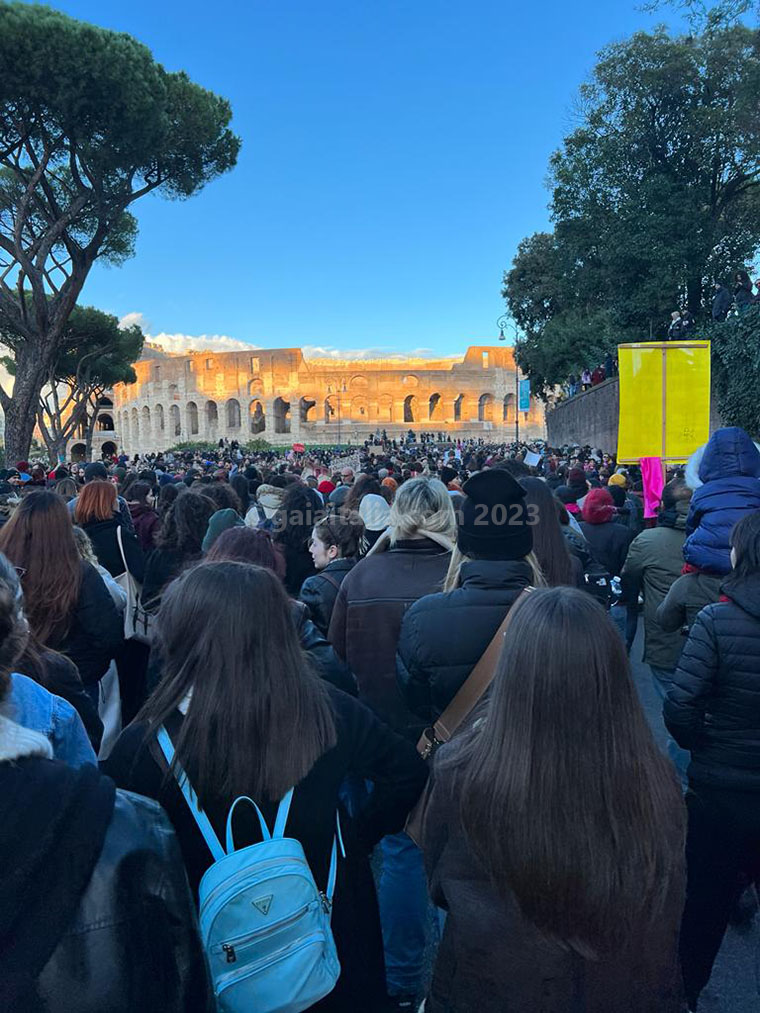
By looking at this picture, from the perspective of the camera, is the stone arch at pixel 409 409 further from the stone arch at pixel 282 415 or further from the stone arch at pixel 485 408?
the stone arch at pixel 282 415

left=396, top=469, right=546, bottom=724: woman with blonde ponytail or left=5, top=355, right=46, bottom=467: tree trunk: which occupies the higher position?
left=5, top=355, right=46, bottom=467: tree trunk

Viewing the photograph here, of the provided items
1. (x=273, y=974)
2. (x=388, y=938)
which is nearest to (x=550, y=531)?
(x=388, y=938)

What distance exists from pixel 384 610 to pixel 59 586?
4.12 ft

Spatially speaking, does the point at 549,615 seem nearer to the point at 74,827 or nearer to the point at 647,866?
the point at 647,866

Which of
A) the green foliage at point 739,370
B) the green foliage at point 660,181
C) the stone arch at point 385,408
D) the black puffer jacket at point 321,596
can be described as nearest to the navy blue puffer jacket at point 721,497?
the black puffer jacket at point 321,596

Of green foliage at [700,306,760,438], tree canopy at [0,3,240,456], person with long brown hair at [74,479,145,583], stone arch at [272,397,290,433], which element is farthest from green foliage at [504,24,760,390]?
stone arch at [272,397,290,433]

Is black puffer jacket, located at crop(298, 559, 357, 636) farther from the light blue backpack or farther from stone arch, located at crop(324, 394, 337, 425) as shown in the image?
stone arch, located at crop(324, 394, 337, 425)

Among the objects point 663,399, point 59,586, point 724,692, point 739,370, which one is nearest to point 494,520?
point 724,692

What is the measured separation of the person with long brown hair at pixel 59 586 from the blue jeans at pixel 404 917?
1.40 metres

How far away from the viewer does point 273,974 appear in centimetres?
135

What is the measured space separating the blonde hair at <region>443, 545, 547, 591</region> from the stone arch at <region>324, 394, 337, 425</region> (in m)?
56.1

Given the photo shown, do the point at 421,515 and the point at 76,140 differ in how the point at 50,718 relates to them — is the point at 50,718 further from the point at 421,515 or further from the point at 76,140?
the point at 76,140

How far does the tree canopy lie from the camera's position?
14.1m

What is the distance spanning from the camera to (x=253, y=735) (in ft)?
4.86
